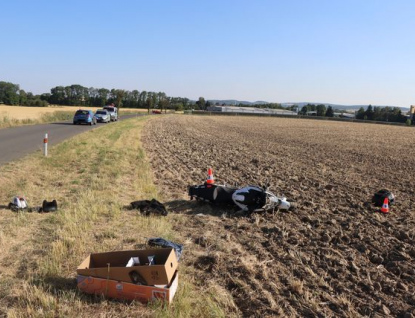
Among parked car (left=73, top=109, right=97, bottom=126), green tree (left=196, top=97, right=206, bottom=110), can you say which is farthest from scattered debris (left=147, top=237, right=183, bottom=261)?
green tree (left=196, top=97, right=206, bottom=110)

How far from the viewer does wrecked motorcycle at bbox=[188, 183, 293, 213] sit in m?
6.93

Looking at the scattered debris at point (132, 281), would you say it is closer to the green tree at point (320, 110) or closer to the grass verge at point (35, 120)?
the grass verge at point (35, 120)

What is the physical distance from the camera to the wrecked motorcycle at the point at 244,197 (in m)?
6.93

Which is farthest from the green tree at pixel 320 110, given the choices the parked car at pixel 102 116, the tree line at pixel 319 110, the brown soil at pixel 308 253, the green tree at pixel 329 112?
the brown soil at pixel 308 253

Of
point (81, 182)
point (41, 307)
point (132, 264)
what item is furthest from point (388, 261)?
point (81, 182)

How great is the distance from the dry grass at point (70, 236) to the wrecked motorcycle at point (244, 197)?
3.36 feet

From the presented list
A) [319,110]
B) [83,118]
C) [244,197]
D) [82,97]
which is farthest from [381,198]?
[319,110]

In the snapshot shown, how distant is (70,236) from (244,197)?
11.1 ft

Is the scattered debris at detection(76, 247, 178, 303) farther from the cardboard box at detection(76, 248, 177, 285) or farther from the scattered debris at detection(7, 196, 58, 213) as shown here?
the scattered debris at detection(7, 196, 58, 213)

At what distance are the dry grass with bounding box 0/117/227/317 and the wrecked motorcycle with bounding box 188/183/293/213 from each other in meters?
1.02

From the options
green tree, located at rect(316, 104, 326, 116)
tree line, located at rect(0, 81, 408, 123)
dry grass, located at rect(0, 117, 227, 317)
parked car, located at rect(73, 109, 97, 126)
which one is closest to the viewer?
dry grass, located at rect(0, 117, 227, 317)

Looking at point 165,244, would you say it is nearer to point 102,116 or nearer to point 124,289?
point 124,289

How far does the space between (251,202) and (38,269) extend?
410cm

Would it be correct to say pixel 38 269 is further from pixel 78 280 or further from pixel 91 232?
pixel 91 232
